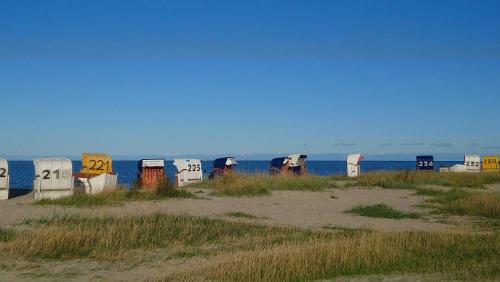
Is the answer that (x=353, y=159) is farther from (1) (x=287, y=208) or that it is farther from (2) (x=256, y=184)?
(1) (x=287, y=208)

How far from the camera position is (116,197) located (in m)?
21.7

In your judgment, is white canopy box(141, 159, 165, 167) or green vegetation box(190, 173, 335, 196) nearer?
green vegetation box(190, 173, 335, 196)

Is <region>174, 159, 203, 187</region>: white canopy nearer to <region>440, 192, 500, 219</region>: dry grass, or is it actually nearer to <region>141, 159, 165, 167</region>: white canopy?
<region>141, 159, 165, 167</region>: white canopy

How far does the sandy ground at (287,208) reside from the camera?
→ 16656 mm

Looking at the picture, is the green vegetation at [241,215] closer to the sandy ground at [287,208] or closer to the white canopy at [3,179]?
the sandy ground at [287,208]

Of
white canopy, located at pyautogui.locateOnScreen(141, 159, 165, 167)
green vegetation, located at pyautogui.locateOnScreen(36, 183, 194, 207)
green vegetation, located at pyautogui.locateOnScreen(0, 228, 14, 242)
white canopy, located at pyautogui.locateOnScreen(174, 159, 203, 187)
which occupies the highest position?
white canopy, located at pyautogui.locateOnScreen(141, 159, 165, 167)

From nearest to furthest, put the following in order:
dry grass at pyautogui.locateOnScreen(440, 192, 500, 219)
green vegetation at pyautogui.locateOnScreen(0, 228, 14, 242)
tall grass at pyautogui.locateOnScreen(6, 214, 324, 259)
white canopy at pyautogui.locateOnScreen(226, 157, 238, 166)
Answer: tall grass at pyautogui.locateOnScreen(6, 214, 324, 259) → green vegetation at pyautogui.locateOnScreen(0, 228, 14, 242) → dry grass at pyautogui.locateOnScreen(440, 192, 500, 219) → white canopy at pyautogui.locateOnScreen(226, 157, 238, 166)

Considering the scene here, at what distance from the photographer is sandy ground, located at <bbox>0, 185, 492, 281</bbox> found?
9453 mm

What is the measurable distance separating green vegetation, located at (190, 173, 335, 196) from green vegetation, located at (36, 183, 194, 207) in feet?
8.90

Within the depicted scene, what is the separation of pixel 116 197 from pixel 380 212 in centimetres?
961

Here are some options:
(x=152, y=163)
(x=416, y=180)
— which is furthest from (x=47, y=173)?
(x=416, y=180)

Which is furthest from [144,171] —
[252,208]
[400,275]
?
[400,275]

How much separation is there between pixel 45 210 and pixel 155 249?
8.11m

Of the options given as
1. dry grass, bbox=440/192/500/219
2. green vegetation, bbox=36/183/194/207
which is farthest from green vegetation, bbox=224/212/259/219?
dry grass, bbox=440/192/500/219
